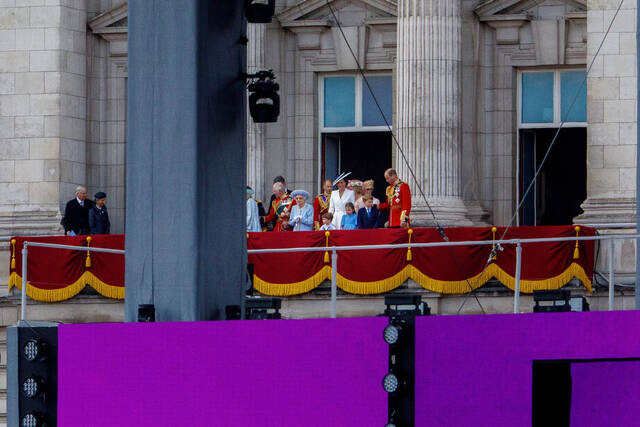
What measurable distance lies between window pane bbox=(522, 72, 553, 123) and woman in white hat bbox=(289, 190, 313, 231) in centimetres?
608

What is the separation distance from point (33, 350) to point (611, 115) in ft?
63.1

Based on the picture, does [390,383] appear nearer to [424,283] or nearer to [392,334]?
[392,334]

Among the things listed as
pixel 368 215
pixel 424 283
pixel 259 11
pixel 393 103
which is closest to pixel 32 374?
pixel 259 11

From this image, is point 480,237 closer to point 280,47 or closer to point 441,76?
point 441,76

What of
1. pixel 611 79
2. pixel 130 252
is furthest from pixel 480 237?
pixel 130 252

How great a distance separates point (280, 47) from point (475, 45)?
4165mm

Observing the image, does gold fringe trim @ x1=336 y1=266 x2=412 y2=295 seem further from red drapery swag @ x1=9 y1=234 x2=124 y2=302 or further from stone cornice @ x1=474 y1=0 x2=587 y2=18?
stone cornice @ x1=474 y1=0 x2=587 y2=18

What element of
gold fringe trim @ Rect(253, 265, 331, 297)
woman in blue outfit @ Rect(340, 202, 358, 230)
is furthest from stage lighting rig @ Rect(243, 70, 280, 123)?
woman in blue outfit @ Rect(340, 202, 358, 230)

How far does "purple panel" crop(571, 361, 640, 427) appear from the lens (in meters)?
12.4

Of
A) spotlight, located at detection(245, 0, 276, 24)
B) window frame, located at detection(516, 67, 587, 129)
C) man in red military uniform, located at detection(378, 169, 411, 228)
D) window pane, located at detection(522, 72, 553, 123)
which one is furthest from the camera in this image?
window pane, located at detection(522, 72, 553, 123)

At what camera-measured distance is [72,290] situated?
2994cm

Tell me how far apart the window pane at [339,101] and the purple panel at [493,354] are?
894 inches

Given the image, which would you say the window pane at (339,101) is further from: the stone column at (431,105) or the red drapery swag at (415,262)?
the red drapery swag at (415,262)

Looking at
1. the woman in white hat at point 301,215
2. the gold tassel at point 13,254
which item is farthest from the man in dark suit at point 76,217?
the woman in white hat at point 301,215
